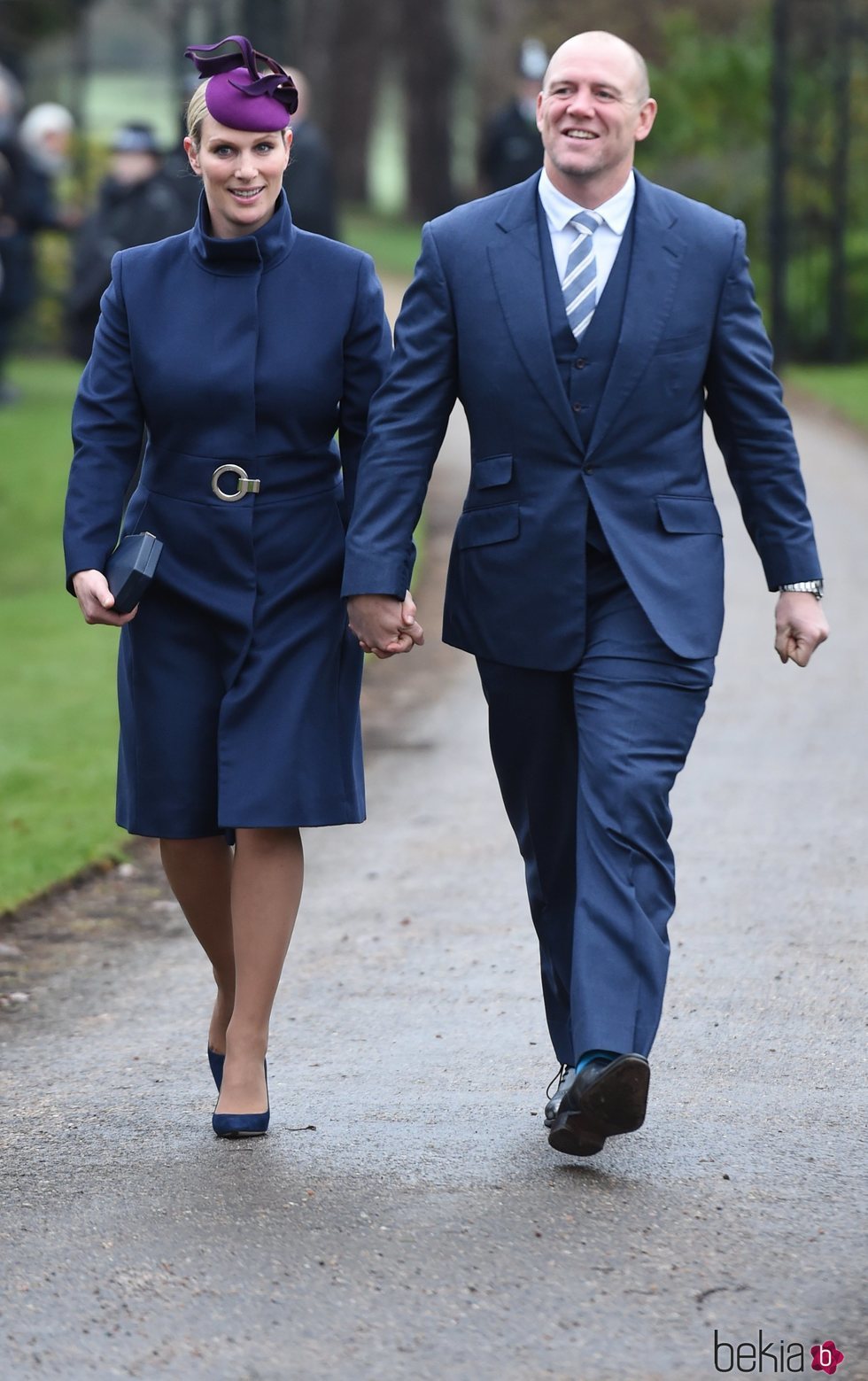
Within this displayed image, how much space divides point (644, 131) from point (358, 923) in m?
2.65

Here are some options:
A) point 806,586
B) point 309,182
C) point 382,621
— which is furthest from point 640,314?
point 309,182

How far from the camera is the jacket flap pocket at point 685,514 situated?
4492 mm

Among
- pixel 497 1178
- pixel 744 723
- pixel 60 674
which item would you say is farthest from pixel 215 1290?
pixel 60 674

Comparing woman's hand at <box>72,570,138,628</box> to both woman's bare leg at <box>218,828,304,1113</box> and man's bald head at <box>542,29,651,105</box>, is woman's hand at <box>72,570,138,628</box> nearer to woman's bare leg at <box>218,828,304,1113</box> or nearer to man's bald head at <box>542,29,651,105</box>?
woman's bare leg at <box>218,828,304,1113</box>

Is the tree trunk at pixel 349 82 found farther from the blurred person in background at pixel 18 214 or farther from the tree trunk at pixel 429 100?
the blurred person in background at pixel 18 214

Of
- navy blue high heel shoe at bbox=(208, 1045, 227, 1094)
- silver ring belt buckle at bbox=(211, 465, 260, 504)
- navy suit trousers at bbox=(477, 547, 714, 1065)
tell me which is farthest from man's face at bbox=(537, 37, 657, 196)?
navy blue high heel shoe at bbox=(208, 1045, 227, 1094)

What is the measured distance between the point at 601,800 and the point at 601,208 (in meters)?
1.14

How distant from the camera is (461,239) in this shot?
455cm

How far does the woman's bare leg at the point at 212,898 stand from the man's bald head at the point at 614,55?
166cm

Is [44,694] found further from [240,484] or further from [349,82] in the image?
[349,82]

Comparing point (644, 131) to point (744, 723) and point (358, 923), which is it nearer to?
point (358, 923)

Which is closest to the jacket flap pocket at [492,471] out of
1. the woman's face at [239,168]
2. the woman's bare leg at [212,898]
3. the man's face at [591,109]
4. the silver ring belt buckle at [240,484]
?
the silver ring belt buckle at [240,484]

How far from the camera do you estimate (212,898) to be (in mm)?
4816

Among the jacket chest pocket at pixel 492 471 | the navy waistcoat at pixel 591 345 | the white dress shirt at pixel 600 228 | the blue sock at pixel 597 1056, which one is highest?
the white dress shirt at pixel 600 228
